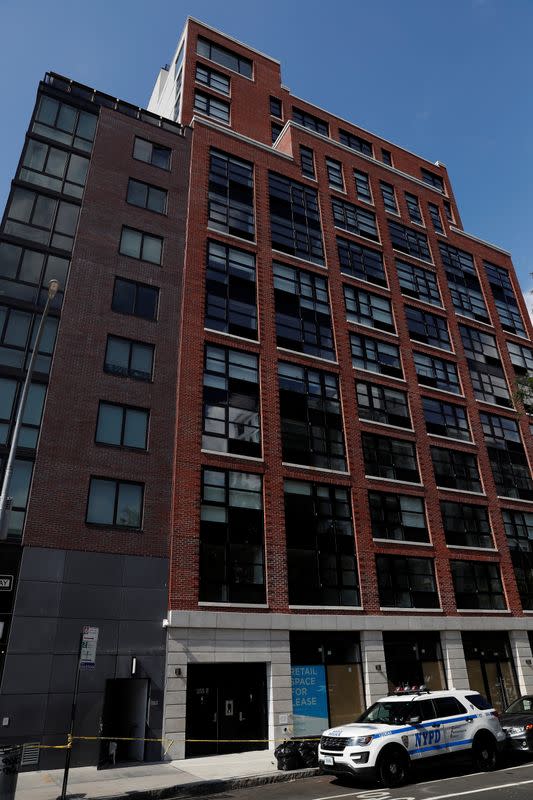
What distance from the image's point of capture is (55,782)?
1471 cm

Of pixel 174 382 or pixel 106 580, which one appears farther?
pixel 174 382

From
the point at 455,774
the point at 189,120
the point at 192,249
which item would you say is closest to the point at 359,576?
the point at 455,774

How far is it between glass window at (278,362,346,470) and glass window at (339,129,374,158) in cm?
2281

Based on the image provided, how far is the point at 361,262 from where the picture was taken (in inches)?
1341

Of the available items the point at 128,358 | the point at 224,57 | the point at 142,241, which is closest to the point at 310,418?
the point at 128,358

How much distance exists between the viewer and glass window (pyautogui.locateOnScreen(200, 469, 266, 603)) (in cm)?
2102

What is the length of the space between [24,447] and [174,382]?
6587mm

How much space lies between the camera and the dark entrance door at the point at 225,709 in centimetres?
1891

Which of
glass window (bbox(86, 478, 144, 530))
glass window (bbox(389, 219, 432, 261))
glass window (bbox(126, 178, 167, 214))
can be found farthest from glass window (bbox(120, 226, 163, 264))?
glass window (bbox(389, 219, 432, 261))

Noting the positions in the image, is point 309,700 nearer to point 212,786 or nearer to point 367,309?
point 212,786

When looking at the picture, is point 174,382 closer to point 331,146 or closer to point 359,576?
point 359,576

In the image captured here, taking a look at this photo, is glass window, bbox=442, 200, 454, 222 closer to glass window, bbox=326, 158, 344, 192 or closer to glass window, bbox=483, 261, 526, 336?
glass window, bbox=483, 261, 526, 336

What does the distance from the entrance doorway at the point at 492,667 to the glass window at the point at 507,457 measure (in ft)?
26.9

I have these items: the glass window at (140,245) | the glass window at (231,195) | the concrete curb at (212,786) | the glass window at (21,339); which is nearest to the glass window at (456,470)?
the glass window at (231,195)
